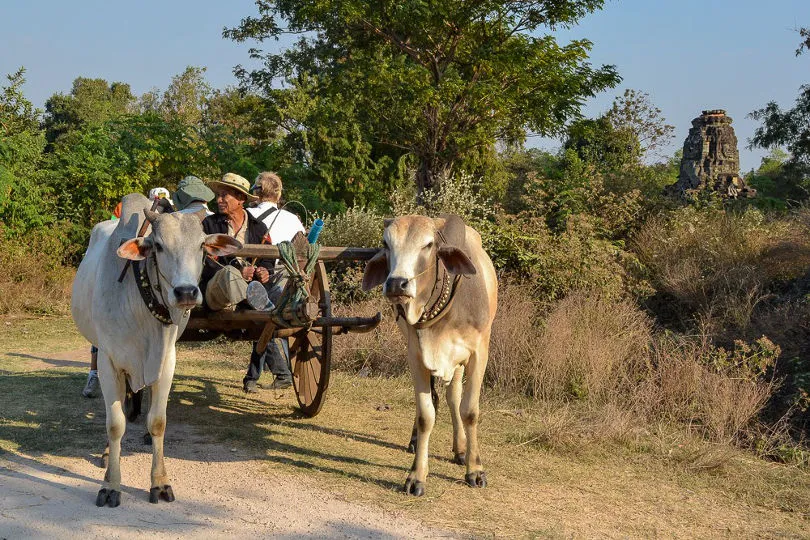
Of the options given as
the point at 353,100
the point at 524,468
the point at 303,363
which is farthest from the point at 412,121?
the point at 524,468

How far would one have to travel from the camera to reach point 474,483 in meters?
4.98

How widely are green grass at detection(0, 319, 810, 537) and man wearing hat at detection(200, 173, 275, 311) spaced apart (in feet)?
3.76

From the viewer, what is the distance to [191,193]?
589cm

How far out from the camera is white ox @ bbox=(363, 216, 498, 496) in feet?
15.2

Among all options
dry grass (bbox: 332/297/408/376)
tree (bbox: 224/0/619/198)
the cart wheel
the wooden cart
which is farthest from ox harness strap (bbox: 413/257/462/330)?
tree (bbox: 224/0/619/198)

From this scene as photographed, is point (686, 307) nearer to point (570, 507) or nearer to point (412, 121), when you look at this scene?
point (570, 507)

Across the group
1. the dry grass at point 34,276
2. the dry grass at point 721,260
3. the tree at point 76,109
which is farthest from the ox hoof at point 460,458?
the tree at point 76,109

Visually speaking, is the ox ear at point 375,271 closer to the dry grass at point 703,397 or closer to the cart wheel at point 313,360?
the cart wheel at point 313,360

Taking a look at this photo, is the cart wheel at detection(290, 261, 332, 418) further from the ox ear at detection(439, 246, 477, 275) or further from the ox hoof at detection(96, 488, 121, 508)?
the ox hoof at detection(96, 488, 121, 508)

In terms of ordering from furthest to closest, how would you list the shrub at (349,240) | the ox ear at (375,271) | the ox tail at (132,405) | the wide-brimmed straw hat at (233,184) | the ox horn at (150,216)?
the shrub at (349,240), the ox tail at (132,405), the wide-brimmed straw hat at (233,184), the ox ear at (375,271), the ox horn at (150,216)

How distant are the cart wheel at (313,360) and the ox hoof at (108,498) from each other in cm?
183

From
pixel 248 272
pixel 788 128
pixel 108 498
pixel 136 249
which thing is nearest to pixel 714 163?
pixel 788 128

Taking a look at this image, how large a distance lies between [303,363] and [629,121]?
22065 millimetres

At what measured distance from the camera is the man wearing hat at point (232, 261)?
5.04 metres
